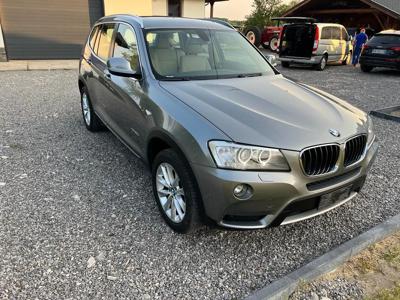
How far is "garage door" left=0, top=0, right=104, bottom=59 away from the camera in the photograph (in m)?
13.5

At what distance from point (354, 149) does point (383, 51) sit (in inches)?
483

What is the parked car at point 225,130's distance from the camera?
8.02 feet

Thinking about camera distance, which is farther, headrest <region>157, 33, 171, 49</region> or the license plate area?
headrest <region>157, 33, 171, 49</region>

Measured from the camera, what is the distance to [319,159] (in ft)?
8.47

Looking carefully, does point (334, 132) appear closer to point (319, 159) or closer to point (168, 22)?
point (319, 159)

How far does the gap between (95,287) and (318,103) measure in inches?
94.0

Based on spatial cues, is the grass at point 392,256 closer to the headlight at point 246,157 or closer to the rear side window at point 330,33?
the headlight at point 246,157

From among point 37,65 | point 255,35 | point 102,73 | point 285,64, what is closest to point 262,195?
point 102,73

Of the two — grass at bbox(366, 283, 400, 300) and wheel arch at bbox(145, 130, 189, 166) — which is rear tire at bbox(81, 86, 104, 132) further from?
grass at bbox(366, 283, 400, 300)

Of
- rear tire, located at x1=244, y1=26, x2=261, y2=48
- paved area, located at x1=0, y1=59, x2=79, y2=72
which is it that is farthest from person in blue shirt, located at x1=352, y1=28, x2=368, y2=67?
paved area, located at x1=0, y1=59, x2=79, y2=72

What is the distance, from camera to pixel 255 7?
32.9 m

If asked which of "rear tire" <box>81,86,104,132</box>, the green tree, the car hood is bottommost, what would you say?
"rear tire" <box>81,86,104,132</box>

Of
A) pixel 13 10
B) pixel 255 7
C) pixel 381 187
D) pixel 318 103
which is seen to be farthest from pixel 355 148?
pixel 255 7

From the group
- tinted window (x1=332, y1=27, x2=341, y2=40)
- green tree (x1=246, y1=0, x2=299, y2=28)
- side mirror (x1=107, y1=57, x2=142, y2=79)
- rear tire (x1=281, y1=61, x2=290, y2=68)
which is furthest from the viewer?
green tree (x1=246, y1=0, x2=299, y2=28)
